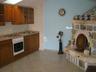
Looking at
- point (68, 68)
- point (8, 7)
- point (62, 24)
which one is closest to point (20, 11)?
point (8, 7)

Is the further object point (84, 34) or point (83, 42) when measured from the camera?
point (83, 42)

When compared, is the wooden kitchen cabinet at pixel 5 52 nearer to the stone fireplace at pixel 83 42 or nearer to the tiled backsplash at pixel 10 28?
the tiled backsplash at pixel 10 28

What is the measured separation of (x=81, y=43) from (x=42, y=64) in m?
1.62

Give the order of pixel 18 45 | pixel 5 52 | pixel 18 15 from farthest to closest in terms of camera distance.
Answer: pixel 18 15 < pixel 18 45 < pixel 5 52

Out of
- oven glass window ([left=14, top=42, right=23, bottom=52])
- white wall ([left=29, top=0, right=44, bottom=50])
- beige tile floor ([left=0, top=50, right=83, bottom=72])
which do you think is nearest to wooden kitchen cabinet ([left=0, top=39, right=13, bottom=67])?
beige tile floor ([left=0, top=50, right=83, bottom=72])

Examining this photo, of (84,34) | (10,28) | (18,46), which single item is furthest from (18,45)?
(84,34)

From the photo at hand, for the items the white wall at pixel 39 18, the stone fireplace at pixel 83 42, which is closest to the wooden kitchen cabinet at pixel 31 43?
the white wall at pixel 39 18

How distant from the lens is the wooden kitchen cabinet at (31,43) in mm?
6696

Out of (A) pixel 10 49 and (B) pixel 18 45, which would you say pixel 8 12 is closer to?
(B) pixel 18 45

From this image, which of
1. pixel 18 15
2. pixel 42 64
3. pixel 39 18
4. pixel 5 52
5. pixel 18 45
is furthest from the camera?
pixel 39 18

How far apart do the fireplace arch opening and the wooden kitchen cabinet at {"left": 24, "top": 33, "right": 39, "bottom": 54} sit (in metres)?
2.08

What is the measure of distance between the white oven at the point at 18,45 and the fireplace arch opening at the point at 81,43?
7.04ft

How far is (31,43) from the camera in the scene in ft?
23.0

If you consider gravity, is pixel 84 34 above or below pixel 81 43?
above
